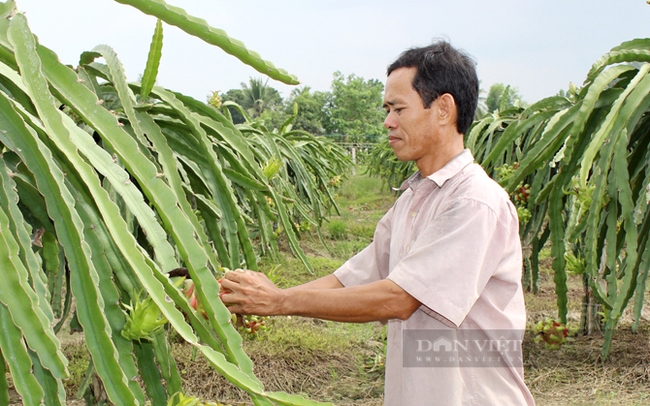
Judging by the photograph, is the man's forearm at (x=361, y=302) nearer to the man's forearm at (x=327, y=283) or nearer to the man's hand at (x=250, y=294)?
the man's hand at (x=250, y=294)

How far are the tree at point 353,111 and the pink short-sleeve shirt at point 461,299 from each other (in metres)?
34.1

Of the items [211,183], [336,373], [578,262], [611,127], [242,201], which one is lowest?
[336,373]

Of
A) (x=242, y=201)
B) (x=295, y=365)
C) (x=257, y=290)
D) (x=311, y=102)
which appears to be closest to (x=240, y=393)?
(x=295, y=365)

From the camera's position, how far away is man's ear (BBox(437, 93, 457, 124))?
1.39 meters

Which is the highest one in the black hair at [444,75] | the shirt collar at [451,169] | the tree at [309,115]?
the black hair at [444,75]

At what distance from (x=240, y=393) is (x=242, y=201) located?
3.11 feet

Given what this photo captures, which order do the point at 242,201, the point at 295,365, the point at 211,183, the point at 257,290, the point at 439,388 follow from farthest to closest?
the point at 295,365 < the point at 242,201 < the point at 211,183 < the point at 439,388 < the point at 257,290

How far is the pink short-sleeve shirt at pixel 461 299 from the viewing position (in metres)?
1.21

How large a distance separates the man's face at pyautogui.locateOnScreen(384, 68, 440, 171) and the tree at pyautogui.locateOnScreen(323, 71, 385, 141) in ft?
111

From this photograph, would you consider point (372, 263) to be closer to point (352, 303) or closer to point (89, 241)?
point (352, 303)

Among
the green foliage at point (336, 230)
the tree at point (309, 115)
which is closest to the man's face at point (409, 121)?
the green foliage at point (336, 230)

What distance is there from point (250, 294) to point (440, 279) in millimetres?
369

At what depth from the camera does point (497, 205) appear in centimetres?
128

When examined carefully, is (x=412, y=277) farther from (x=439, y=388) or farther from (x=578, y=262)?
(x=578, y=262)
